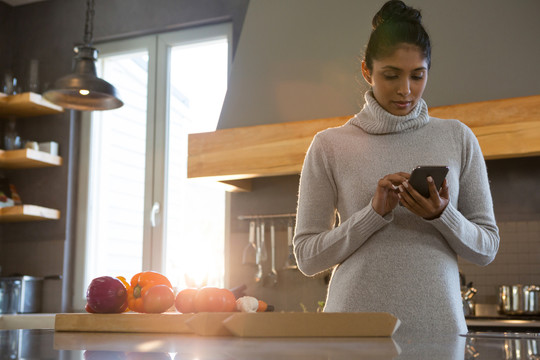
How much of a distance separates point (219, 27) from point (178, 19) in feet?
0.92

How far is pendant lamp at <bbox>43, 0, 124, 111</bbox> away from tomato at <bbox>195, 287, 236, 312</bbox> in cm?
185

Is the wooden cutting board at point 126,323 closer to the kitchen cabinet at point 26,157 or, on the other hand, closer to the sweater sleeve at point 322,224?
the sweater sleeve at point 322,224

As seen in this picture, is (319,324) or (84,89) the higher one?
(84,89)

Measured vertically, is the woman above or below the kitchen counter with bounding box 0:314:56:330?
above

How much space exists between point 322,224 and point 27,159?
303cm

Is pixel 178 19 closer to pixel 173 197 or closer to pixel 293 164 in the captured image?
pixel 173 197

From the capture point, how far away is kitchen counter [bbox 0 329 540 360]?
0.70 m

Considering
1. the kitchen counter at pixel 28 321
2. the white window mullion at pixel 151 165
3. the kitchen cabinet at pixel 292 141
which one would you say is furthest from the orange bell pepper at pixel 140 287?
the white window mullion at pixel 151 165

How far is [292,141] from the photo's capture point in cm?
319

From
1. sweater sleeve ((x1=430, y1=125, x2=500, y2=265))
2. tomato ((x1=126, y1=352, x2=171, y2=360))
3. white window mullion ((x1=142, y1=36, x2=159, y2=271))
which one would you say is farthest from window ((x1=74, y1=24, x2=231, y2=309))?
tomato ((x1=126, y1=352, x2=171, y2=360))

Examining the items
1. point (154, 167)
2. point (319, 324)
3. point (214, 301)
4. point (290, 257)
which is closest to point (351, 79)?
point (290, 257)

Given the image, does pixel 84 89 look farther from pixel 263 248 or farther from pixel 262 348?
pixel 262 348

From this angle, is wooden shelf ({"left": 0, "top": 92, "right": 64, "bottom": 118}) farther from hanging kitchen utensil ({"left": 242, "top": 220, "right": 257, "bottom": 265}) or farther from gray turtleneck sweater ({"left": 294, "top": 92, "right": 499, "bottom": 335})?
gray turtleneck sweater ({"left": 294, "top": 92, "right": 499, "bottom": 335})

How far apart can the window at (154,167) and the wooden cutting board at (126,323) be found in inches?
105
